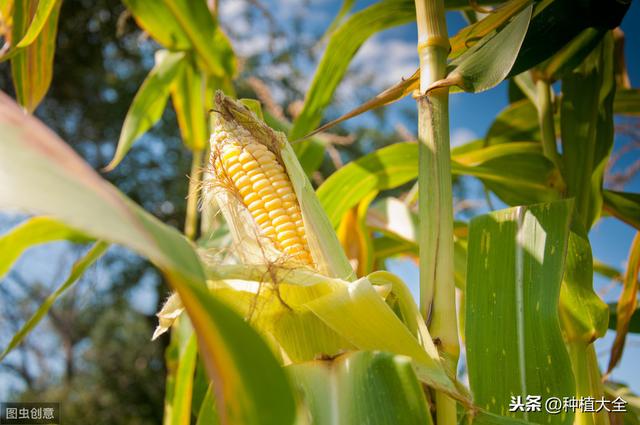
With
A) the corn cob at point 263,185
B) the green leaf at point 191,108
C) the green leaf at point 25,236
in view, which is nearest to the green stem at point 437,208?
the corn cob at point 263,185

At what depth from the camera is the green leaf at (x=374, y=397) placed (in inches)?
14.7

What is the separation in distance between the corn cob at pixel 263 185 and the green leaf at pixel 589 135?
0.45 metres

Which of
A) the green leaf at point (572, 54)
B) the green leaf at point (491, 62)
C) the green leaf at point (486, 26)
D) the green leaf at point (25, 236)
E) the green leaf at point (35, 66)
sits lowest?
the green leaf at point (491, 62)

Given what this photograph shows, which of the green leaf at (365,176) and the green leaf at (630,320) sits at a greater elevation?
the green leaf at (365,176)

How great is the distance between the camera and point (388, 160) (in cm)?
85

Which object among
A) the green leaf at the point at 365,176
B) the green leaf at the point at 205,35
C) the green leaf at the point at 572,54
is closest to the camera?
the green leaf at the point at 572,54

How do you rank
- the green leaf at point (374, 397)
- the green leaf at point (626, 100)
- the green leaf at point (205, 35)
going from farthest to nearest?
the green leaf at point (205, 35), the green leaf at point (626, 100), the green leaf at point (374, 397)

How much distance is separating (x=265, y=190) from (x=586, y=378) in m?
0.43

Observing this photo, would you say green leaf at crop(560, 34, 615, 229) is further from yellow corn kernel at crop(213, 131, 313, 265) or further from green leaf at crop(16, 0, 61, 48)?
green leaf at crop(16, 0, 61, 48)

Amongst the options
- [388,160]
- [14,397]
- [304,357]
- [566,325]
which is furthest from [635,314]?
[14,397]

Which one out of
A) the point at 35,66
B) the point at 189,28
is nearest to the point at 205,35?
the point at 189,28

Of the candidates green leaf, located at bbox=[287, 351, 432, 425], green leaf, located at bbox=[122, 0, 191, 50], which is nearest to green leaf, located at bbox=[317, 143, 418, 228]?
green leaf, located at bbox=[287, 351, 432, 425]

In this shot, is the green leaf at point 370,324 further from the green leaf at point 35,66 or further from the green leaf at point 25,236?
the green leaf at point 35,66

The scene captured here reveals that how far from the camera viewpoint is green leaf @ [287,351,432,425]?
373 mm
